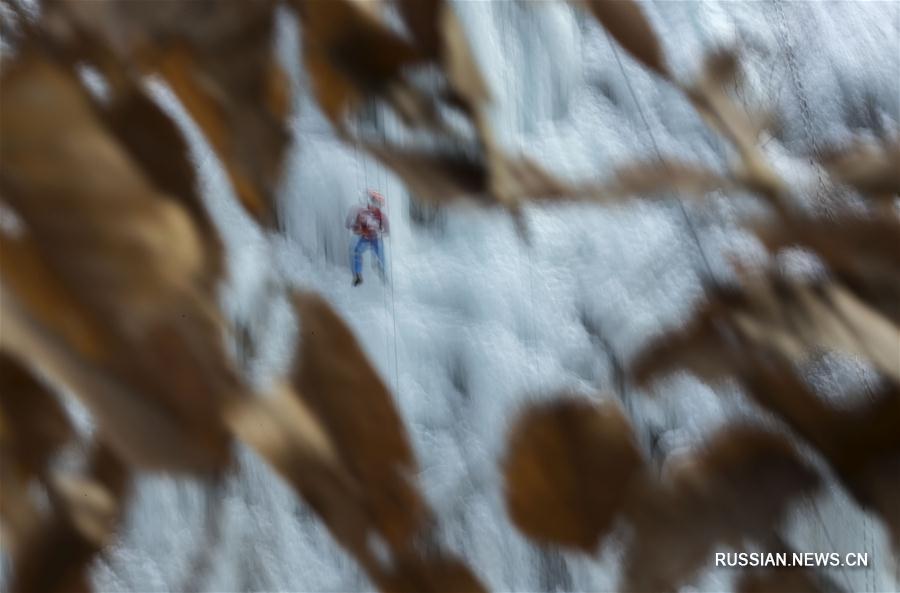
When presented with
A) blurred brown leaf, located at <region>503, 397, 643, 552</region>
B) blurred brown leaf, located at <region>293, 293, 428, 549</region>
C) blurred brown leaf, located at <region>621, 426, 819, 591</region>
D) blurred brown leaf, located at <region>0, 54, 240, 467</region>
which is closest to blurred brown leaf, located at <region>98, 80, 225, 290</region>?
blurred brown leaf, located at <region>0, 54, 240, 467</region>

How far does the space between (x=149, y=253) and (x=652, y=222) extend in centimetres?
46

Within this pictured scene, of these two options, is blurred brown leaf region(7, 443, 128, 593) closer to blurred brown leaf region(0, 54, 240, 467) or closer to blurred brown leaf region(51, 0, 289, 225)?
blurred brown leaf region(0, 54, 240, 467)

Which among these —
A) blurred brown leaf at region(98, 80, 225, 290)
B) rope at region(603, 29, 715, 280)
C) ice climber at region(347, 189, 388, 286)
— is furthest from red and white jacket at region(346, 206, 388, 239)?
rope at region(603, 29, 715, 280)

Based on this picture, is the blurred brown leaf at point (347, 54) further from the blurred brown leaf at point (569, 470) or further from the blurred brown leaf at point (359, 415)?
the blurred brown leaf at point (569, 470)

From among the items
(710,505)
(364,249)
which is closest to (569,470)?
(710,505)

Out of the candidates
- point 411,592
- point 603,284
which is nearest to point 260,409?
point 411,592

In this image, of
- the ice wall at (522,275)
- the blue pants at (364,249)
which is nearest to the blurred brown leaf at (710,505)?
the ice wall at (522,275)

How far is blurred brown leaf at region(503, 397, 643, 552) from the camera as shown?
744 mm

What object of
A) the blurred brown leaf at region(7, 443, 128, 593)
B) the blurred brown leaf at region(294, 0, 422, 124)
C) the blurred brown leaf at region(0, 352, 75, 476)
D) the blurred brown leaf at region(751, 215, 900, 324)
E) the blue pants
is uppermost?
the blurred brown leaf at region(294, 0, 422, 124)

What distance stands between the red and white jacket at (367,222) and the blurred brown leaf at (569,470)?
0.70ft

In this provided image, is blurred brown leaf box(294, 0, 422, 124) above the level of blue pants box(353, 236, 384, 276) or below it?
above

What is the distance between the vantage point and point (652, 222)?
0.77 metres

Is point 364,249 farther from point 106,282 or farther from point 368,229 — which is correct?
point 106,282

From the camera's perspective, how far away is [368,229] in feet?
2.49
